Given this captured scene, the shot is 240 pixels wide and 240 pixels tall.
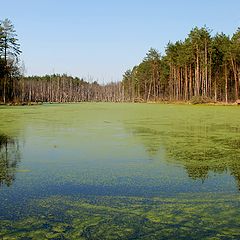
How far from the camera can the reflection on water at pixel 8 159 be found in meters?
4.68

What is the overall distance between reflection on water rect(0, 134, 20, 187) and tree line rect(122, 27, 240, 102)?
36.1m

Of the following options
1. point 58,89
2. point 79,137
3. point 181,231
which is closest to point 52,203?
point 181,231

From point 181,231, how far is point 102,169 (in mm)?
2689

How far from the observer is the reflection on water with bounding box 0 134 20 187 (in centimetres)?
468

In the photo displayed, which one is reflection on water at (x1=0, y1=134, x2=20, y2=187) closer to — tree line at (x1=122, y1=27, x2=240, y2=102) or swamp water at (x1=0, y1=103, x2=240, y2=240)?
swamp water at (x1=0, y1=103, x2=240, y2=240)

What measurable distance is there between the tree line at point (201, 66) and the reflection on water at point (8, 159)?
1419 inches

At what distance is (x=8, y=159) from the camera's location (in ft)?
20.1

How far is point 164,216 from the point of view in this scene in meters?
3.16

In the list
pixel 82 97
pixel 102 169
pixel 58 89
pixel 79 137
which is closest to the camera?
pixel 102 169

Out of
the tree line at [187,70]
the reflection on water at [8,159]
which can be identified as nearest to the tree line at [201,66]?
the tree line at [187,70]

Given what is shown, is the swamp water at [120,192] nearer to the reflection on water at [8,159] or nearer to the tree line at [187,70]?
the reflection on water at [8,159]

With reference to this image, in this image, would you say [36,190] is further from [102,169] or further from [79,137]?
[79,137]

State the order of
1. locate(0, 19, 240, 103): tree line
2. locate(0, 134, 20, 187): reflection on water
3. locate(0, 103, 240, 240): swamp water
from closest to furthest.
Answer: locate(0, 103, 240, 240): swamp water, locate(0, 134, 20, 187): reflection on water, locate(0, 19, 240, 103): tree line

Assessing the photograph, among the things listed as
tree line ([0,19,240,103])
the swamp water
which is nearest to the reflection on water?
the swamp water
